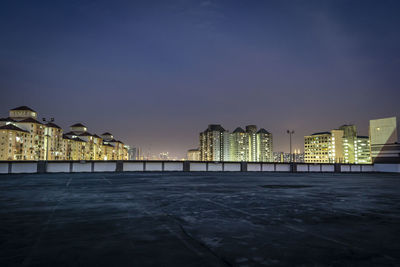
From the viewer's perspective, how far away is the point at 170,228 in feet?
19.7

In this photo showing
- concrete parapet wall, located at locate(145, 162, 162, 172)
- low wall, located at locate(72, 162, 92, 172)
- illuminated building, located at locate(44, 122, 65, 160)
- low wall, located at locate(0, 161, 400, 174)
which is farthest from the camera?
illuminated building, located at locate(44, 122, 65, 160)

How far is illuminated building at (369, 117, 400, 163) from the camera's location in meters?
66.1

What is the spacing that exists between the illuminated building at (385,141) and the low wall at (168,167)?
63.0 feet

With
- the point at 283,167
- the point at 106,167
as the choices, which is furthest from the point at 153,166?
the point at 283,167

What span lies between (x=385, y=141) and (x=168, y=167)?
5993 cm

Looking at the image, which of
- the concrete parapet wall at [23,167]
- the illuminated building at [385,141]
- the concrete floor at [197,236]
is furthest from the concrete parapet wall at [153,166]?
the illuminated building at [385,141]

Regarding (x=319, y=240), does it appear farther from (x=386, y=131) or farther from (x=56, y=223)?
(x=386, y=131)

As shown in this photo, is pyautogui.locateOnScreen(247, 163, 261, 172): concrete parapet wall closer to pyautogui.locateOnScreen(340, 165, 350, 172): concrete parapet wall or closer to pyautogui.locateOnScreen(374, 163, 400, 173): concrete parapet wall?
pyautogui.locateOnScreen(340, 165, 350, 172): concrete parapet wall

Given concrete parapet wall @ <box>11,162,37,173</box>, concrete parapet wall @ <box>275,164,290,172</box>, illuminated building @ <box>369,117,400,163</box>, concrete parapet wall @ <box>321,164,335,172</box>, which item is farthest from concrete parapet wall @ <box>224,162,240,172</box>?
illuminated building @ <box>369,117,400,163</box>

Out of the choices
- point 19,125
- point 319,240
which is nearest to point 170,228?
point 319,240

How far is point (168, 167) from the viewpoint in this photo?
3984cm

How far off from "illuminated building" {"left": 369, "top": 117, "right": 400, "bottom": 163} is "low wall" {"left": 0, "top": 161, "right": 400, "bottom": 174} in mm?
19188

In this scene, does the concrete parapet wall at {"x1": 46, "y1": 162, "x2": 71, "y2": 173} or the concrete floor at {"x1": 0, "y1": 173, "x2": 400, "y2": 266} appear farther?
the concrete parapet wall at {"x1": 46, "y1": 162, "x2": 71, "y2": 173}

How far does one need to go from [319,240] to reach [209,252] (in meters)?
2.26
